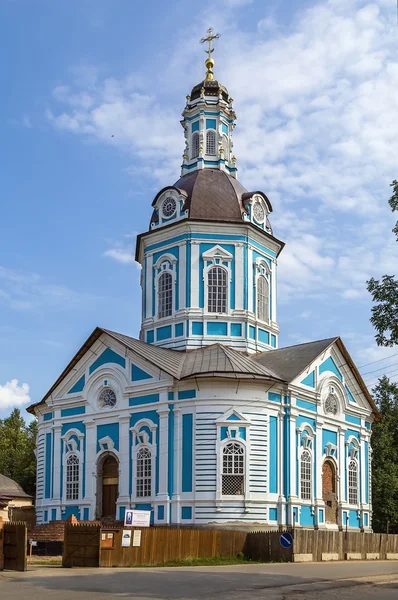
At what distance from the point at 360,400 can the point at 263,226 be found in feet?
30.7

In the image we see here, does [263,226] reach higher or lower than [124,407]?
higher

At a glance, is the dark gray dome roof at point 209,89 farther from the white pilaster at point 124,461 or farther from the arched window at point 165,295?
the white pilaster at point 124,461

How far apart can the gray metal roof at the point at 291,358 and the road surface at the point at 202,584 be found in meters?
10.1

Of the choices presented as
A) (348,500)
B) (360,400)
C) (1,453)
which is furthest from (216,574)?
(1,453)

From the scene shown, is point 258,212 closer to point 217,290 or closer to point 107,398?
point 217,290

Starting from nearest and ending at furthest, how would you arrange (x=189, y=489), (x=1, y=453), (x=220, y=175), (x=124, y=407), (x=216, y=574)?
(x=216, y=574) < (x=189, y=489) < (x=124, y=407) < (x=220, y=175) < (x=1, y=453)

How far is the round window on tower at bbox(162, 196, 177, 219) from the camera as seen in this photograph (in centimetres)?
3862

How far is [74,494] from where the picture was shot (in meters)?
35.7

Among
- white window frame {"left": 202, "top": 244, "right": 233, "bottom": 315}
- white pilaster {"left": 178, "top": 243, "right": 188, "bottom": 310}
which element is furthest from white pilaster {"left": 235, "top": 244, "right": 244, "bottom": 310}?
white pilaster {"left": 178, "top": 243, "right": 188, "bottom": 310}

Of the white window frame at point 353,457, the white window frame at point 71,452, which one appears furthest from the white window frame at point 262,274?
the white window frame at point 71,452

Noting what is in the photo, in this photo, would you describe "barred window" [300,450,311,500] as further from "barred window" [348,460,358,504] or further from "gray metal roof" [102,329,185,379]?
"gray metal roof" [102,329,185,379]

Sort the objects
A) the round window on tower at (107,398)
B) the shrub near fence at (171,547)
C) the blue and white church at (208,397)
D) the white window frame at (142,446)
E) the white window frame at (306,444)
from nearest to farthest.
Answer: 1. the shrub near fence at (171,547)
2. the blue and white church at (208,397)
3. the white window frame at (142,446)
4. the white window frame at (306,444)
5. the round window on tower at (107,398)

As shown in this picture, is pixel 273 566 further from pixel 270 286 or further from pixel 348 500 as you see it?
pixel 270 286

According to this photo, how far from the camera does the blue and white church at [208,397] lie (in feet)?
105
